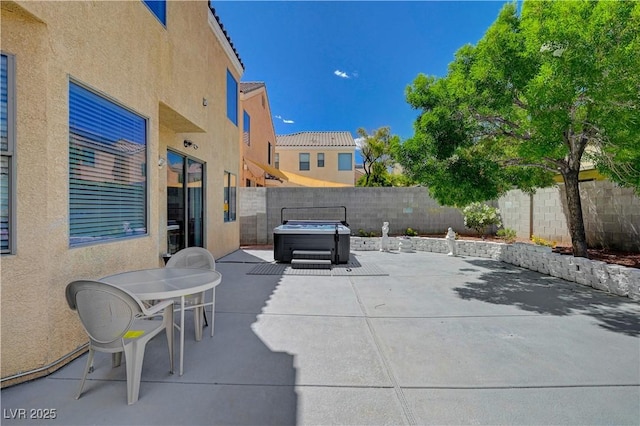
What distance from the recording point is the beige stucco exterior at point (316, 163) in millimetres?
26328

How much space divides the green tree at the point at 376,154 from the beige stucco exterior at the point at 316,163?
1.91 metres

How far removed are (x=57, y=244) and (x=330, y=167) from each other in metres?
23.9

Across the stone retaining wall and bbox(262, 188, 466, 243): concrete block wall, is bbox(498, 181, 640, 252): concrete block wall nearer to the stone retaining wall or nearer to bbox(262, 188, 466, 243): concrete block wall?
the stone retaining wall

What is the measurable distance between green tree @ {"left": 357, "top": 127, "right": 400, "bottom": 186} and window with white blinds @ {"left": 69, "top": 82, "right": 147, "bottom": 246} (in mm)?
19957

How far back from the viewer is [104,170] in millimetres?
4121

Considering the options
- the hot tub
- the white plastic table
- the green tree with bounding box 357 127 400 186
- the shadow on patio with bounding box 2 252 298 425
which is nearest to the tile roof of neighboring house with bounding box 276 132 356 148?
the green tree with bounding box 357 127 400 186

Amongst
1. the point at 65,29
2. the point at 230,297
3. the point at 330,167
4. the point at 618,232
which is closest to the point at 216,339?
the point at 230,297

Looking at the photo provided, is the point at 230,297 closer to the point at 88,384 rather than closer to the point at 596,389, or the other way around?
the point at 88,384

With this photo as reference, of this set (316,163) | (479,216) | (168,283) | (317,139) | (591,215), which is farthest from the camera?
(317,139)

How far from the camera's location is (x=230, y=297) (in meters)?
5.88

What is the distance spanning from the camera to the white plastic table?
308cm

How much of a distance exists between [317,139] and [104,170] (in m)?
24.6

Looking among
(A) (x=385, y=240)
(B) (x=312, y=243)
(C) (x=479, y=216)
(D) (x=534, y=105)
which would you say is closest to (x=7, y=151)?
(B) (x=312, y=243)

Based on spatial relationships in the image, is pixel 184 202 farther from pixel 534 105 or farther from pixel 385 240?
pixel 534 105
